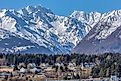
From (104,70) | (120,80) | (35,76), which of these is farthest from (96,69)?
(120,80)

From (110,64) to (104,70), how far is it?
9.89m

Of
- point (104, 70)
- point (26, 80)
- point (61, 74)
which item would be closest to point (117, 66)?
point (104, 70)

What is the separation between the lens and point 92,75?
618 ft

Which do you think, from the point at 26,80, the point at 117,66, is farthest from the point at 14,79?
the point at 117,66

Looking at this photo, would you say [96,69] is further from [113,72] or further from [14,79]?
[14,79]

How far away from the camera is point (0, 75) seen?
188 meters

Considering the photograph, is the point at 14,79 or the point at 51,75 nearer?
the point at 14,79

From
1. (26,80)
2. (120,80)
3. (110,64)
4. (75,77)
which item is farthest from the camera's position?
(110,64)

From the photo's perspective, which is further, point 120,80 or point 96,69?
point 96,69

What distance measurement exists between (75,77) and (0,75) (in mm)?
24189

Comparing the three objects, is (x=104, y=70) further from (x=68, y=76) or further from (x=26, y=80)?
(x=26, y=80)

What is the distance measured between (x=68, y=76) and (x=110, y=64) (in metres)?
18.1

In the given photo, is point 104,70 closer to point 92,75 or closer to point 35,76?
point 92,75

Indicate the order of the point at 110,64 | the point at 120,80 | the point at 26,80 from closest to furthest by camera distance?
the point at 120,80
the point at 26,80
the point at 110,64
